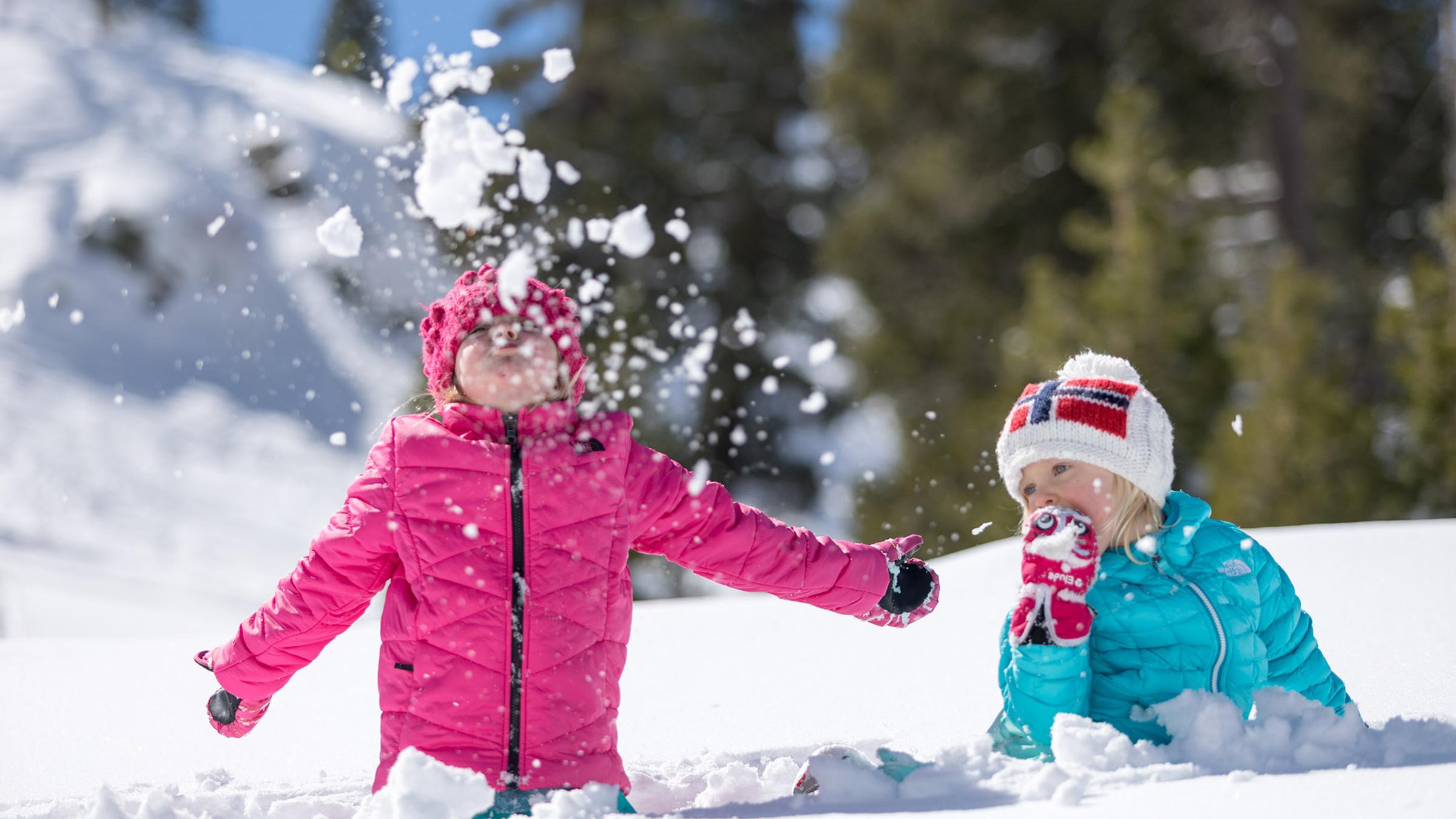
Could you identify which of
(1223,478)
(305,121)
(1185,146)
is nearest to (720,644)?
(1223,478)

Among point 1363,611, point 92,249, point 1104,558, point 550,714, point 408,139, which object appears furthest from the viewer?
point 92,249

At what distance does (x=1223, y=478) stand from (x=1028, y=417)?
7691 millimetres

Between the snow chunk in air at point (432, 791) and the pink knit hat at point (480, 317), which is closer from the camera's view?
the snow chunk in air at point (432, 791)

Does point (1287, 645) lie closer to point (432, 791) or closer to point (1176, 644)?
point (1176, 644)

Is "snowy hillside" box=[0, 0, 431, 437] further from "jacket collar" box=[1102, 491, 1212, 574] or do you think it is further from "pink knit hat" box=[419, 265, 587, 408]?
"jacket collar" box=[1102, 491, 1212, 574]

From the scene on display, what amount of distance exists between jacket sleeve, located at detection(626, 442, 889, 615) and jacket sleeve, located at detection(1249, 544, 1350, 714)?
721 mm

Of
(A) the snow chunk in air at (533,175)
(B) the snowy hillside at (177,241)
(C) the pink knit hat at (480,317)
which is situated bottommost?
(C) the pink knit hat at (480,317)

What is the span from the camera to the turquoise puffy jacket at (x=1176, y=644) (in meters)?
2.36

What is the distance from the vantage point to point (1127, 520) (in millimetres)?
2561

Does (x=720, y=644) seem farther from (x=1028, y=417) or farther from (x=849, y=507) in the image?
(x=849, y=507)

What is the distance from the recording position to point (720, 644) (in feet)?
13.5

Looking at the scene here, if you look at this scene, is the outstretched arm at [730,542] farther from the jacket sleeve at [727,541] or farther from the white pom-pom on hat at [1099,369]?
the white pom-pom on hat at [1099,369]

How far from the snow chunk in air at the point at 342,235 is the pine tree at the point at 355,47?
2.18 ft

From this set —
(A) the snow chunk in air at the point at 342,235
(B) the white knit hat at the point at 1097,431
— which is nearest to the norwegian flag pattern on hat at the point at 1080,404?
(B) the white knit hat at the point at 1097,431
